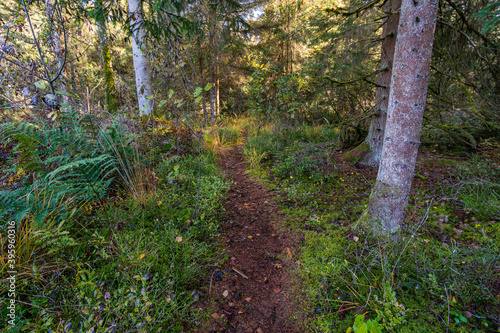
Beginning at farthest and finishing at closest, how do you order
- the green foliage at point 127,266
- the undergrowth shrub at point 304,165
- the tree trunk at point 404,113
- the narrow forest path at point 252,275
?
the undergrowth shrub at point 304,165 < the tree trunk at point 404,113 < the narrow forest path at point 252,275 < the green foliage at point 127,266

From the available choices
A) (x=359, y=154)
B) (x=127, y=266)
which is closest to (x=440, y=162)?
(x=359, y=154)

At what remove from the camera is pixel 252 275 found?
2242mm

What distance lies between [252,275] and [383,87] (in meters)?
3.88

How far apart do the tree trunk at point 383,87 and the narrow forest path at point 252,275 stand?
8.33 feet

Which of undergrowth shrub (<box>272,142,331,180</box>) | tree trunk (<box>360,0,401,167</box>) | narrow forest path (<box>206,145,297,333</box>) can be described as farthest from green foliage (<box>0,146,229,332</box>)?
tree trunk (<box>360,0,401,167</box>)

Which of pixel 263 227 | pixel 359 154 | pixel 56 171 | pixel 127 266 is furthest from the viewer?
pixel 359 154

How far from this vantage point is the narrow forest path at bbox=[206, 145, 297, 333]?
1.77 meters

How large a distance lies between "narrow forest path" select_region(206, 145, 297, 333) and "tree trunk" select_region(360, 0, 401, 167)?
254cm

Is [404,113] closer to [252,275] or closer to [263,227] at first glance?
[263,227]

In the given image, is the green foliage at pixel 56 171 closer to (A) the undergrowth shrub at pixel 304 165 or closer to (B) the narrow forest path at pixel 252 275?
(B) the narrow forest path at pixel 252 275

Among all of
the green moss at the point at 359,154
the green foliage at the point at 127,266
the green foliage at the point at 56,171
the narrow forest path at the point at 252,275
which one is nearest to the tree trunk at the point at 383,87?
the green moss at the point at 359,154

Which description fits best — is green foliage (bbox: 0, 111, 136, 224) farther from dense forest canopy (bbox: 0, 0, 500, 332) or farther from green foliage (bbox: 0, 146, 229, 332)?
green foliage (bbox: 0, 146, 229, 332)

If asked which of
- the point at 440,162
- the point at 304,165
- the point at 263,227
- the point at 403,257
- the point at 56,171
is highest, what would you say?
the point at 56,171

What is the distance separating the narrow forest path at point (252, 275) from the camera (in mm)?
1774
